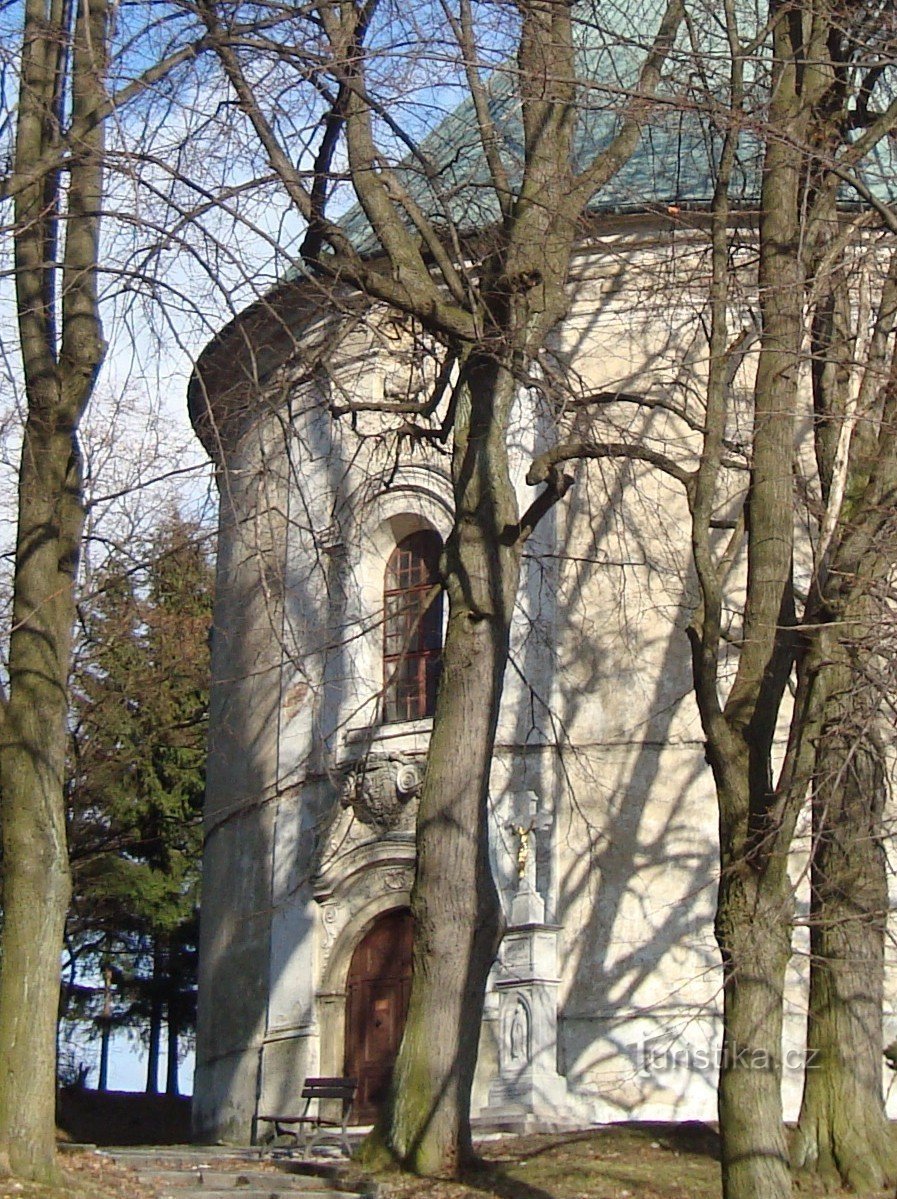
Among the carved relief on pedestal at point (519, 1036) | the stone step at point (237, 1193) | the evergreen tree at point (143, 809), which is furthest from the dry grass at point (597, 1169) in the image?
the evergreen tree at point (143, 809)

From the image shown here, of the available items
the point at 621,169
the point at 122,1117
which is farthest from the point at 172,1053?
the point at 621,169

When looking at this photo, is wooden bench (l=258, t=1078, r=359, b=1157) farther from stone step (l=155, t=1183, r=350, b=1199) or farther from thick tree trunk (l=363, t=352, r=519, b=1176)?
thick tree trunk (l=363, t=352, r=519, b=1176)

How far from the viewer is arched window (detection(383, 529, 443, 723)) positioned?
762 inches

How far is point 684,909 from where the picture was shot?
56.1 ft

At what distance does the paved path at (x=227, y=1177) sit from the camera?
11188 mm

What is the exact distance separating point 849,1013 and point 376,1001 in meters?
7.66

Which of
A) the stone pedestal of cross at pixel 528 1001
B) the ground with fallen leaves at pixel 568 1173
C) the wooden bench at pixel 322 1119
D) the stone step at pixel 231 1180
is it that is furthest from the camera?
the stone pedestal of cross at pixel 528 1001

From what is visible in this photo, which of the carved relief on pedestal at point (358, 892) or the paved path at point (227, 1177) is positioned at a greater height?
the carved relief on pedestal at point (358, 892)

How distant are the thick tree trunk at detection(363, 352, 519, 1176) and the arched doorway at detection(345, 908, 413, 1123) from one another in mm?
6779

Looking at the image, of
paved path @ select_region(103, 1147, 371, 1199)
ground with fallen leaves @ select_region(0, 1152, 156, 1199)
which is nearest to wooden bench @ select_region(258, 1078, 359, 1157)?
paved path @ select_region(103, 1147, 371, 1199)

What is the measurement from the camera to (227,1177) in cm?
1228

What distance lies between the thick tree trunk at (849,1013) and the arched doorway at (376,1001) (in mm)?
7051

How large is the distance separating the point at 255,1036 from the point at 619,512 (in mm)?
6912

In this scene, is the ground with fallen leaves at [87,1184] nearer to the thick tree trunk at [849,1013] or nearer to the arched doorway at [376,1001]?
the thick tree trunk at [849,1013]
